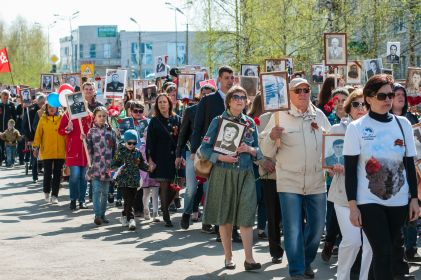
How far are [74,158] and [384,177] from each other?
939 cm

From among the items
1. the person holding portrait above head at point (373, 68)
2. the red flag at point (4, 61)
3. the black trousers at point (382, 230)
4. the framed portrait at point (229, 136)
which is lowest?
the black trousers at point (382, 230)

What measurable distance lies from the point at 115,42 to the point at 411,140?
450ft

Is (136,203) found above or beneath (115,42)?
beneath

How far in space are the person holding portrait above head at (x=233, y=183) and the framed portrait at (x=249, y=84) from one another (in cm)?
480

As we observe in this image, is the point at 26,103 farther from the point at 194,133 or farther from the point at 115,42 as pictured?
the point at 115,42

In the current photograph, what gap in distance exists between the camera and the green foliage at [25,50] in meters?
107

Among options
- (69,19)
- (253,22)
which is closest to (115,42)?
(69,19)

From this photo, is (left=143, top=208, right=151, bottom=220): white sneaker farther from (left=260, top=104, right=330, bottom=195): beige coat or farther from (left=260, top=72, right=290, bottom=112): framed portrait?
(left=260, top=104, right=330, bottom=195): beige coat

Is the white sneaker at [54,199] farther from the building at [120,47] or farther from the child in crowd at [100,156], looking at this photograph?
the building at [120,47]

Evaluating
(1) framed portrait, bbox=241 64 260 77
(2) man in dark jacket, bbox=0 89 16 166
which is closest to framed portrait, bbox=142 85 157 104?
(1) framed portrait, bbox=241 64 260 77

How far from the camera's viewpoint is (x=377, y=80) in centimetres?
701

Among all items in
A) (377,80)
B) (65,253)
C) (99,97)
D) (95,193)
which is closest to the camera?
(377,80)

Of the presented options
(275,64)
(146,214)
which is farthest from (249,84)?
(275,64)

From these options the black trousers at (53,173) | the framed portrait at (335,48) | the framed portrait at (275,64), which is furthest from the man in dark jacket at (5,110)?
the framed portrait at (335,48)
